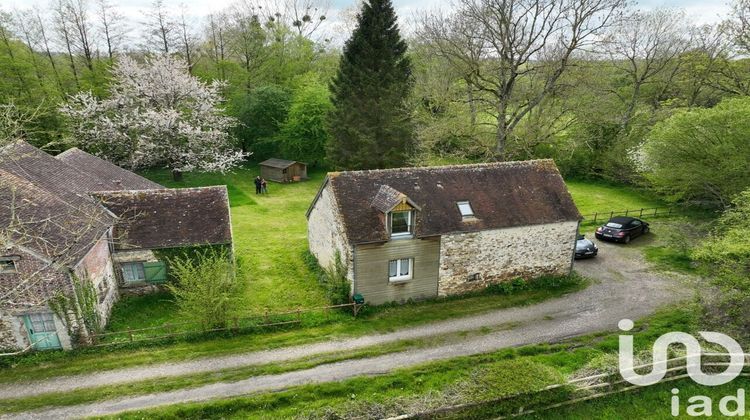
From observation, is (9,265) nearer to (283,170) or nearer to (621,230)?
(283,170)

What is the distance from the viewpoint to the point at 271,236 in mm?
29375

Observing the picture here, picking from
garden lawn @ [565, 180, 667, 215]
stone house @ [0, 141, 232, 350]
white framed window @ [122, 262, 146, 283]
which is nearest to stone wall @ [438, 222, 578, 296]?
stone house @ [0, 141, 232, 350]

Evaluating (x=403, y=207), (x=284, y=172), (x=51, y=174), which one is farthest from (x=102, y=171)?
(x=403, y=207)

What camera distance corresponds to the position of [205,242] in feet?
67.9

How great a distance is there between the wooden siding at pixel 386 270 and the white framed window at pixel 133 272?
10.1 m

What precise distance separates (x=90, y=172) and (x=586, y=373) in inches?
1044

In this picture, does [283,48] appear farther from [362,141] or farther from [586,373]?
[586,373]

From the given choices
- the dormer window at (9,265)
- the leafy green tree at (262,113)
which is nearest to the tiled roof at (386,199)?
the dormer window at (9,265)

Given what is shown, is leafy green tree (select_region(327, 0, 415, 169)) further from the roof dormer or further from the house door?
the house door

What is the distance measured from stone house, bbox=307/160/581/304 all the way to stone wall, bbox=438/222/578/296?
5 centimetres

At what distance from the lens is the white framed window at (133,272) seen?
67.2ft

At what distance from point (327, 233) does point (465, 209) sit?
6.80 m

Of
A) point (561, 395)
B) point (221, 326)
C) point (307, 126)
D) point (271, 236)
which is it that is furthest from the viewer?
point (307, 126)

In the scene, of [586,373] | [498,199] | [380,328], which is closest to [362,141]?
[498,199]
